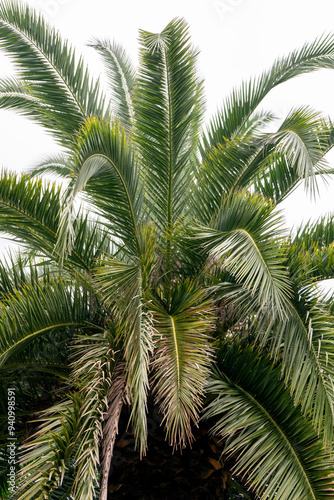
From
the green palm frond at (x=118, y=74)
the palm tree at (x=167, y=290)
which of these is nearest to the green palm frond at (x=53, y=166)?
the green palm frond at (x=118, y=74)

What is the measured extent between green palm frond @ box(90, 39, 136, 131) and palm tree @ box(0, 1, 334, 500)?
1203 millimetres

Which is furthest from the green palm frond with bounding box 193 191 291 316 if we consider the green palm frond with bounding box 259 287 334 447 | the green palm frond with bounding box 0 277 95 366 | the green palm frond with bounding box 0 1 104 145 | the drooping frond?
the green palm frond with bounding box 0 1 104 145

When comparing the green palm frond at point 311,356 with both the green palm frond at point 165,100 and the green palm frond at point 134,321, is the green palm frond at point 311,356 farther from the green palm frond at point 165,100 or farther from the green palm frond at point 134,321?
the green palm frond at point 165,100

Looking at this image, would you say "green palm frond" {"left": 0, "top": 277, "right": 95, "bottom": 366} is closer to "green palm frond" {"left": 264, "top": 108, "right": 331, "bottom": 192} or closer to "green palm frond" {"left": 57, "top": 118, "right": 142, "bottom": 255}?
"green palm frond" {"left": 57, "top": 118, "right": 142, "bottom": 255}

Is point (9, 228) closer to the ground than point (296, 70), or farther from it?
closer to the ground

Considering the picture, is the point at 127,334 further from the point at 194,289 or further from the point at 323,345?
the point at 323,345

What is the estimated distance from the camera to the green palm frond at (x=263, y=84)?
18.0 feet

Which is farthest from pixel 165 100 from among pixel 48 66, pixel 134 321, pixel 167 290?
pixel 134 321

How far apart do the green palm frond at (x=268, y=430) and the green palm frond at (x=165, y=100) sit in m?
1.46

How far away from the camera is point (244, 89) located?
566cm

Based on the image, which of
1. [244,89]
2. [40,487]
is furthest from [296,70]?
[40,487]

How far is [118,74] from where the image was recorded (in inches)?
290

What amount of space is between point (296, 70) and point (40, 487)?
464 cm

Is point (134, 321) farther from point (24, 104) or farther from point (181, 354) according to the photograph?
point (24, 104)
